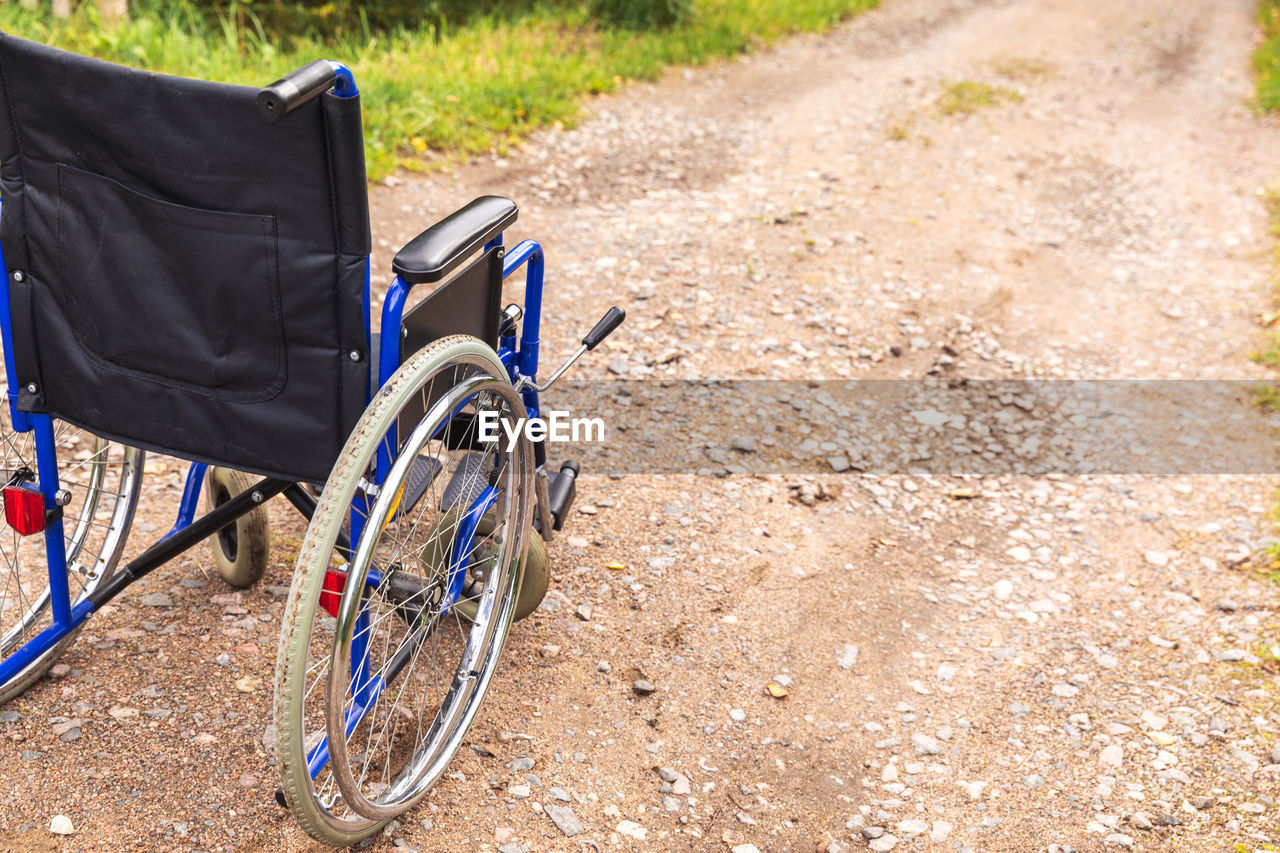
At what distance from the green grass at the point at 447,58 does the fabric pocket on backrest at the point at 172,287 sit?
10.5ft

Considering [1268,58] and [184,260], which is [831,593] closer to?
[184,260]

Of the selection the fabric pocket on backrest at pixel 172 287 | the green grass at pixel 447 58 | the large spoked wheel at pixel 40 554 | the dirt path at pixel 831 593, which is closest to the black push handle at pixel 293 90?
the fabric pocket on backrest at pixel 172 287

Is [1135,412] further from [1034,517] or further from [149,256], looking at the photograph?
[149,256]

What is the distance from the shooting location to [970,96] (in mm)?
7109

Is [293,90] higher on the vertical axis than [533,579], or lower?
higher

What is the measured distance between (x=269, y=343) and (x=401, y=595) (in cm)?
57

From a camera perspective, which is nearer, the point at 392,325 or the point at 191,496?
the point at 392,325

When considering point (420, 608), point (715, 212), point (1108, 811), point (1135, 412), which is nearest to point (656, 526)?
point (420, 608)

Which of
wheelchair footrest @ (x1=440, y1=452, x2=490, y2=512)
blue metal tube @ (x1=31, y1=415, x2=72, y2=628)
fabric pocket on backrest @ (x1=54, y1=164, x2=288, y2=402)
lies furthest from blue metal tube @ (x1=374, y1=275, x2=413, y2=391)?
blue metal tube @ (x1=31, y1=415, x2=72, y2=628)

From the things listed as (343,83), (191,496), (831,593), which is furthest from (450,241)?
(831,593)

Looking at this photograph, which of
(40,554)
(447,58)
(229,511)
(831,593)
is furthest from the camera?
(447,58)

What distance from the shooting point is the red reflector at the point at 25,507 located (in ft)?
6.98

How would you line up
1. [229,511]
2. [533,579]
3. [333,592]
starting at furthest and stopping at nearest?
[533,579] < [229,511] < [333,592]

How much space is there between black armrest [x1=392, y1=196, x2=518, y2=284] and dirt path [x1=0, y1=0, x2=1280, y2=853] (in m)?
1.13
